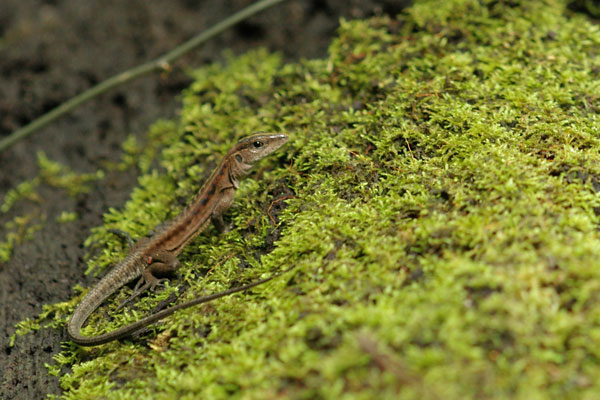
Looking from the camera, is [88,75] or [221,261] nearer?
[221,261]

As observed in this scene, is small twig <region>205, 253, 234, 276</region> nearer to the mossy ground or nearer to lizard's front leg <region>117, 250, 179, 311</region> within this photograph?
the mossy ground

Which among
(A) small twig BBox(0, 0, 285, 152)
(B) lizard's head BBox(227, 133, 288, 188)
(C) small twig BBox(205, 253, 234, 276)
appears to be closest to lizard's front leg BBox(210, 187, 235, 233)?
(B) lizard's head BBox(227, 133, 288, 188)

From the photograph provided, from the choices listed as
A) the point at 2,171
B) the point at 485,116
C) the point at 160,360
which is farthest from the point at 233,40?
the point at 160,360

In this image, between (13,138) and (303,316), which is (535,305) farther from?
(13,138)

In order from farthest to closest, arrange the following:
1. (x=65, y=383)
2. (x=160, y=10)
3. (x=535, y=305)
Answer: (x=160, y=10) < (x=65, y=383) < (x=535, y=305)

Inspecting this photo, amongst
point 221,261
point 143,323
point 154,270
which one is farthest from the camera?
point 154,270

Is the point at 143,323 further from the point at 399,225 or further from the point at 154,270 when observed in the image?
the point at 399,225

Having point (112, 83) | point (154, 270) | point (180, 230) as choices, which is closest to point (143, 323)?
point (154, 270)
